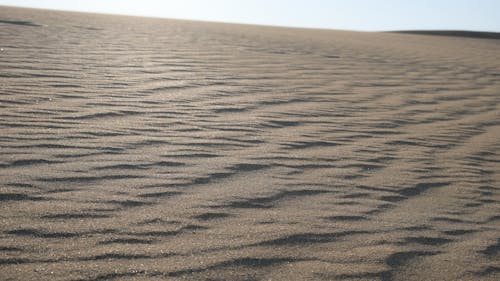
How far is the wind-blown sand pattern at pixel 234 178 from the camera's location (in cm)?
200

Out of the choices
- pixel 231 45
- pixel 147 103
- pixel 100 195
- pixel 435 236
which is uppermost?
pixel 231 45

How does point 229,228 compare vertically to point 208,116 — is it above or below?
below

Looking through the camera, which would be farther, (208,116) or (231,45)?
(231,45)

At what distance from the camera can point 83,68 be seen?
5715 mm

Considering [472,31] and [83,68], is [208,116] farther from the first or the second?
[472,31]

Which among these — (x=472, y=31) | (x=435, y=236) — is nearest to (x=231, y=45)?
(x=435, y=236)

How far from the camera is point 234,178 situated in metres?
2.85

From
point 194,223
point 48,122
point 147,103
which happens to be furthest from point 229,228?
point 147,103

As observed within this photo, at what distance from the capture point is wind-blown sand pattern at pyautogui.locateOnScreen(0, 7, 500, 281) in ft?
6.57

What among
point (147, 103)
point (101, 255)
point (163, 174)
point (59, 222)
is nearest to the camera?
point (101, 255)

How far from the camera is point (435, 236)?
2348 millimetres

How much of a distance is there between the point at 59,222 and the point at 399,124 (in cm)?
312

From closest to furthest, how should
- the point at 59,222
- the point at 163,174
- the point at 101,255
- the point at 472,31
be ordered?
1. the point at 101,255
2. the point at 59,222
3. the point at 163,174
4. the point at 472,31

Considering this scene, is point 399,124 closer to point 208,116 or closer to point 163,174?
point 208,116
